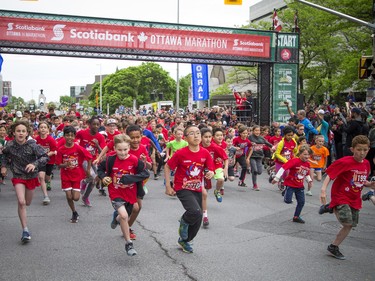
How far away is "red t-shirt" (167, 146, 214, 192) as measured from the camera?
6.28 metres

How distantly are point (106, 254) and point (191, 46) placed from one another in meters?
15.3

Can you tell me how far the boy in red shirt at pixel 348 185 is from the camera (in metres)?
6.00

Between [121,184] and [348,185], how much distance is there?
3077mm

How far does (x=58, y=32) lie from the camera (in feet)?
60.8

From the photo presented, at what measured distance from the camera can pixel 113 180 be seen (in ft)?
20.1

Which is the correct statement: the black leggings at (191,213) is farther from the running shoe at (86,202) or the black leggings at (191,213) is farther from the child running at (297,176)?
the running shoe at (86,202)

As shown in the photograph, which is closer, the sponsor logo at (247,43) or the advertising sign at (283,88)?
the sponsor logo at (247,43)

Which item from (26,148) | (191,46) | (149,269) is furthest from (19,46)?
(149,269)

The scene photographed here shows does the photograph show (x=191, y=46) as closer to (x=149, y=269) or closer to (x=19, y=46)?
(x=19, y=46)

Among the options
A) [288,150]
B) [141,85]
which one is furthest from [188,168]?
[141,85]

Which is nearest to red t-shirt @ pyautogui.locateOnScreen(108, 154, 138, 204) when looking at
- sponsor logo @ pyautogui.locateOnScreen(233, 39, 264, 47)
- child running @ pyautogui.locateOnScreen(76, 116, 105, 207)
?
child running @ pyautogui.locateOnScreen(76, 116, 105, 207)

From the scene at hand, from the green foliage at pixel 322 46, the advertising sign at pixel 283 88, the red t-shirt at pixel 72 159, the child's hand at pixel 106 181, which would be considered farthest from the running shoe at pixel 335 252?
the green foliage at pixel 322 46

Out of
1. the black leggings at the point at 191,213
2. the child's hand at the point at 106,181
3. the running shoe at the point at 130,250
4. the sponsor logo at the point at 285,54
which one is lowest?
the running shoe at the point at 130,250

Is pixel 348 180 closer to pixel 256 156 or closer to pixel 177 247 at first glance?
pixel 177 247
